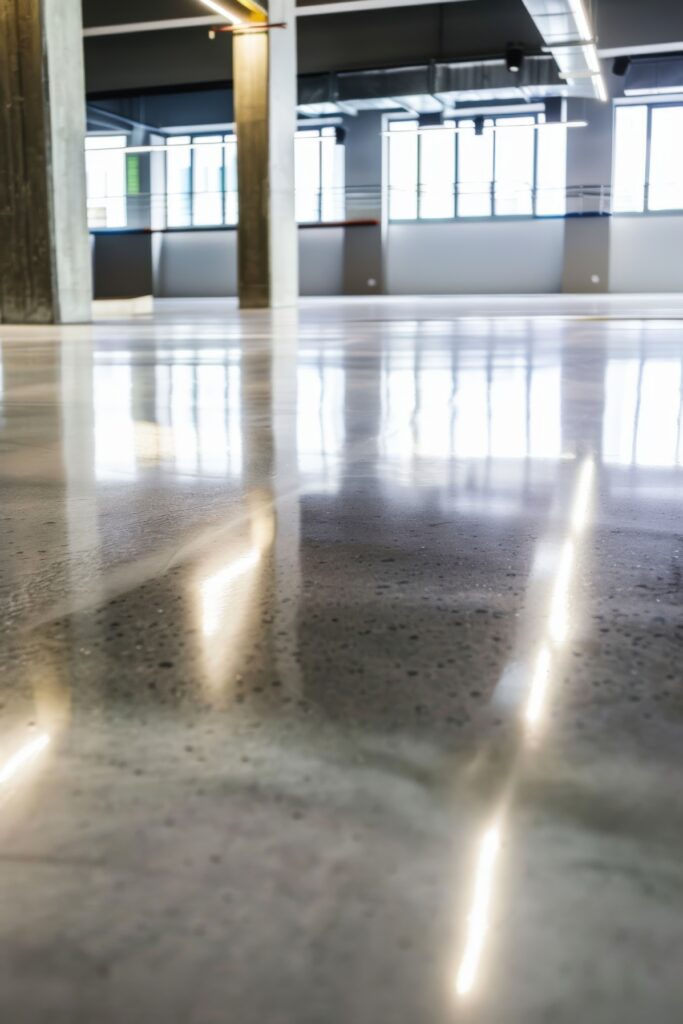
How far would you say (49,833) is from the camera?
73 cm

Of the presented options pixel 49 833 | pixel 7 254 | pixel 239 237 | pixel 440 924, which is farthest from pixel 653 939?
pixel 239 237

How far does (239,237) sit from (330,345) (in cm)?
1328

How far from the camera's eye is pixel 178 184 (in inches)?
1602

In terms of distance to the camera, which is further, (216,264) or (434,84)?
(216,264)

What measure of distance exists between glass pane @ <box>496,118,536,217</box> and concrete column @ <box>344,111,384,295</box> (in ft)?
13.3

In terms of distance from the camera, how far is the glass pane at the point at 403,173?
36.8 metres

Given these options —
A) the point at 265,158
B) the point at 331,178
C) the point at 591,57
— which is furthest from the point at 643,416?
the point at 331,178

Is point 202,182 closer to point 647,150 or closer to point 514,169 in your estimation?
point 514,169

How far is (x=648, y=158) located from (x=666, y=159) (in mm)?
579

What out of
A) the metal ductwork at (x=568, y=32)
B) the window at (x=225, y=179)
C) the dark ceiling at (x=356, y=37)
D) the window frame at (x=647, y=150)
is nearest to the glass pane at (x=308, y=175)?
the window at (x=225, y=179)

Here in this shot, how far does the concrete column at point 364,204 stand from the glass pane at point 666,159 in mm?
8934

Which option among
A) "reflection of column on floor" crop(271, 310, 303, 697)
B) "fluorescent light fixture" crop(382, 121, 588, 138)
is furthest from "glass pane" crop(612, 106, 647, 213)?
"reflection of column on floor" crop(271, 310, 303, 697)

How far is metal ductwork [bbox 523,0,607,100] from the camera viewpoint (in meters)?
19.0

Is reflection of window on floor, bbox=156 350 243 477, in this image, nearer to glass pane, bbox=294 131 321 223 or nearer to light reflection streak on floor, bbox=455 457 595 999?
light reflection streak on floor, bbox=455 457 595 999
